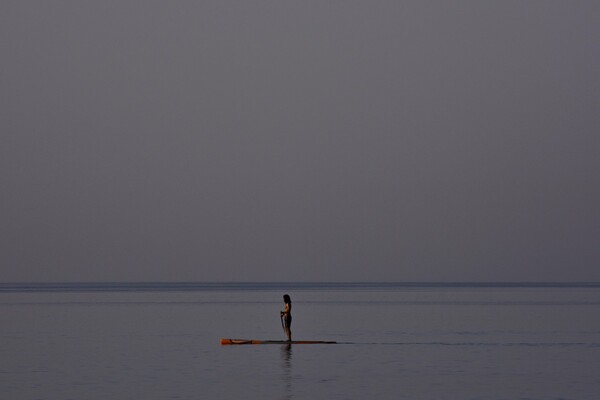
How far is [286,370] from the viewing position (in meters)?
42.6

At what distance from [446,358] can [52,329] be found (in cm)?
3205

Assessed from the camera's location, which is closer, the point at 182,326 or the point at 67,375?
the point at 67,375

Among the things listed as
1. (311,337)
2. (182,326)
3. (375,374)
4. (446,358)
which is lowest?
(375,374)

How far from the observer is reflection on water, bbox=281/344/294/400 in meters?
34.8

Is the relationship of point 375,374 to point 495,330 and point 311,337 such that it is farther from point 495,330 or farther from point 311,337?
point 495,330

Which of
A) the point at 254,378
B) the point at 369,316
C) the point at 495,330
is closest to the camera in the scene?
the point at 254,378

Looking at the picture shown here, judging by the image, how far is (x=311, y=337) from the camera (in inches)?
2491

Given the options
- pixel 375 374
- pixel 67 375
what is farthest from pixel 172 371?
pixel 375 374

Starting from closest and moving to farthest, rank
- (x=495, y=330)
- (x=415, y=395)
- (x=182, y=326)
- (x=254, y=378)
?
1. (x=415, y=395)
2. (x=254, y=378)
3. (x=495, y=330)
4. (x=182, y=326)

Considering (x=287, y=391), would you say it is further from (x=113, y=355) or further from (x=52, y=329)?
(x=52, y=329)

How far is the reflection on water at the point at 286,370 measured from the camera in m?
34.8

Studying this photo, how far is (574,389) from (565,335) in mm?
29265

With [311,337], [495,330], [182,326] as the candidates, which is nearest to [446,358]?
[311,337]

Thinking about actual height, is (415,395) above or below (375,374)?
below
